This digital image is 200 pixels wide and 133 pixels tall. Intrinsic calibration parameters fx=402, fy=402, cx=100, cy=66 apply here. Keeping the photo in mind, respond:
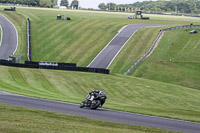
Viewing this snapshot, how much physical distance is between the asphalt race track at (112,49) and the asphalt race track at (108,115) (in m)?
44.7

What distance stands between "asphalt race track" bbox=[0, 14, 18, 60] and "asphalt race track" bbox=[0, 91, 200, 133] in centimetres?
5039

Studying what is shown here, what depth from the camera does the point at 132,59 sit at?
77.6 metres

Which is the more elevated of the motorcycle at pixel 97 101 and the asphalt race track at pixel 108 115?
the motorcycle at pixel 97 101

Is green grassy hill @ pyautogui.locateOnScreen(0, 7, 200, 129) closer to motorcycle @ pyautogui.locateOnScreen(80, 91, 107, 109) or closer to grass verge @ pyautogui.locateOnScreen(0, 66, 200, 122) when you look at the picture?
grass verge @ pyautogui.locateOnScreen(0, 66, 200, 122)

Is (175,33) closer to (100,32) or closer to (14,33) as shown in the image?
(100,32)

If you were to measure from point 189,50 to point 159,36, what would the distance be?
41.7 feet

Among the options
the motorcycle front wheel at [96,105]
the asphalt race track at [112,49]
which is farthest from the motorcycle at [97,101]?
the asphalt race track at [112,49]

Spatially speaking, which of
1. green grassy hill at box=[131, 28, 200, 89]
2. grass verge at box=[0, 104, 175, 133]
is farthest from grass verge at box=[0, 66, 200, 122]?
grass verge at box=[0, 104, 175, 133]

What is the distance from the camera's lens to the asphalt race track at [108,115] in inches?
866

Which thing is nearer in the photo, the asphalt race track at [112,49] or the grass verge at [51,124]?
the grass verge at [51,124]

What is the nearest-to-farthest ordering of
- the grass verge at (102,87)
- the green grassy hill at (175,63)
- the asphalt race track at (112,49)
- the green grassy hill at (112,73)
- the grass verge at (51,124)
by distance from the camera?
the grass verge at (51,124) → the green grassy hill at (112,73) → the grass verge at (102,87) → the green grassy hill at (175,63) → the asphalt race track at (112,49)

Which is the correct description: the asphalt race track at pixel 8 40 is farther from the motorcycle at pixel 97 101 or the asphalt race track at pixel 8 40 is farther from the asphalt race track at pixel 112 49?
the motorcycle at pixel 97 101

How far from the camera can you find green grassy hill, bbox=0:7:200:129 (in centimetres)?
3888

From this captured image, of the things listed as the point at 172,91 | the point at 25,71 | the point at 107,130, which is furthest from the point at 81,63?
the point at 107,130
